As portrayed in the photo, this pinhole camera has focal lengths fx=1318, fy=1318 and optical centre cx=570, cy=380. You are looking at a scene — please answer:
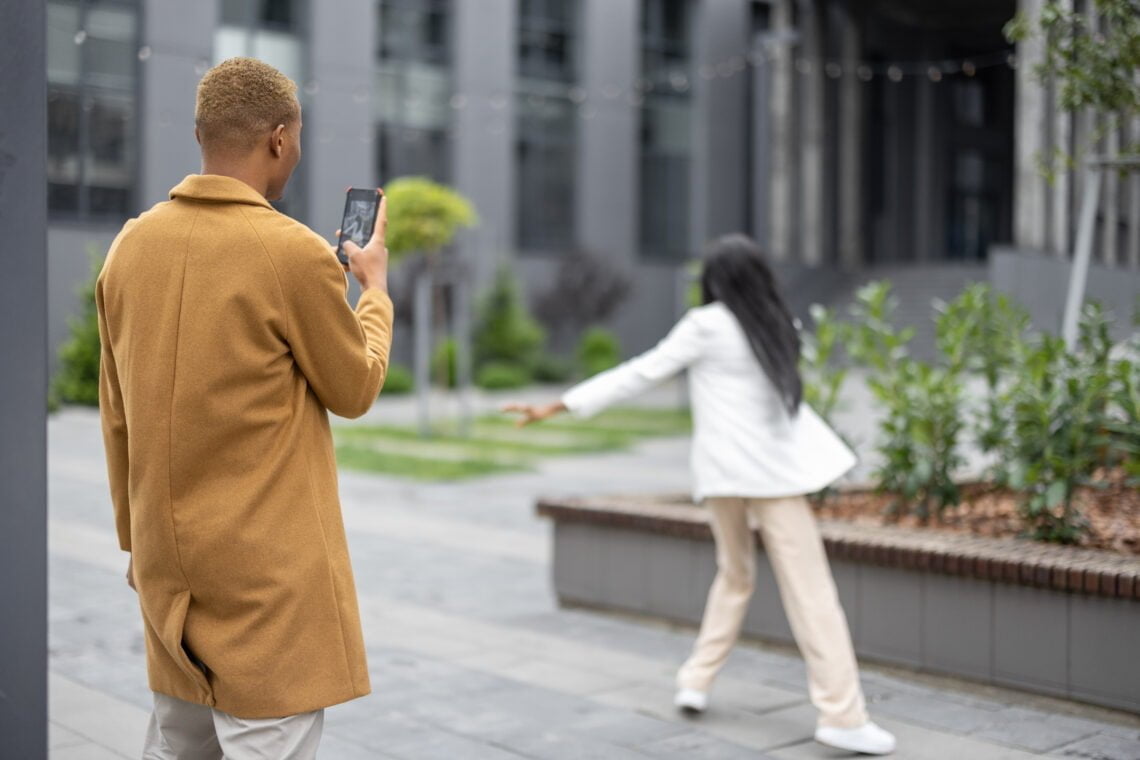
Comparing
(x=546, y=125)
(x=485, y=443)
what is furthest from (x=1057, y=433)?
(x=546, y=125)

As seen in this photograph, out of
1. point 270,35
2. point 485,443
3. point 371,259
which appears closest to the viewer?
point 371,259

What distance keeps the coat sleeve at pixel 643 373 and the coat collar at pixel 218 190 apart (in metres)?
2.18

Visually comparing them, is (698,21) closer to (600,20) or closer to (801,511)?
(600,20)

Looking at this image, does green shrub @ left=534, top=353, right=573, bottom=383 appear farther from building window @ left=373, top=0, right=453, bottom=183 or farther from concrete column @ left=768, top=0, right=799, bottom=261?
concrete column @ left=768, top=0, right=799, bottom=261

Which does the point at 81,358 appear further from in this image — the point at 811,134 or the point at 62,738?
the point at 811,134

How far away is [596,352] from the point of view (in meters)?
29.8

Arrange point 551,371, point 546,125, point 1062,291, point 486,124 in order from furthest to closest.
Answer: point 546,125
point 551,371
point 486,124
point 1062,291

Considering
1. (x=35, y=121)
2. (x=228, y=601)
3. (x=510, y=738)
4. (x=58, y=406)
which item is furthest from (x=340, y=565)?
(x=58, y=406)

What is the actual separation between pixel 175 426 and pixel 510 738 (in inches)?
97.4

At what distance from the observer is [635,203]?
32.2 meters

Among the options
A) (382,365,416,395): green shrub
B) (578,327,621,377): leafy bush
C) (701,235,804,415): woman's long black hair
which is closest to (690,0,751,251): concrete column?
(578,327,621,377): leafy bush

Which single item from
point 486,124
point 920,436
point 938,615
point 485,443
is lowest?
point 485,443

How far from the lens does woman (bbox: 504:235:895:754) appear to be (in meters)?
4.27

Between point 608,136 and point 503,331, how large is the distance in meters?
5.87
